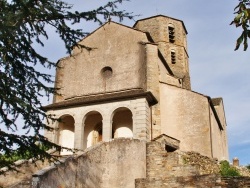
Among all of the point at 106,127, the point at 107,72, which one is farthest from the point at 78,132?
the point at 107,72

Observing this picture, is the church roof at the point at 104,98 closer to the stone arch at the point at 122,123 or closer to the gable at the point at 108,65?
the gable at the point at 108,65

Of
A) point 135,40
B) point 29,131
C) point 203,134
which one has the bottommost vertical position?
point 29,131

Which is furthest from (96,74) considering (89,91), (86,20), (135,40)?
(86,20)

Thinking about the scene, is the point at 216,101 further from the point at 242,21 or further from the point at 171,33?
the point at 242,21

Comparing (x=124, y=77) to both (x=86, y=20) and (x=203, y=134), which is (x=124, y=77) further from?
(x=86, y=20)

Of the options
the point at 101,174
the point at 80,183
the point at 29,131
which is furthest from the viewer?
the point at 101,174

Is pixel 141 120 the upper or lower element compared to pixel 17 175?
upper

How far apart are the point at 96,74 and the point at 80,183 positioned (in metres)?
9.61

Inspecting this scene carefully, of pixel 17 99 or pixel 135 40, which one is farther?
pixel 135 40

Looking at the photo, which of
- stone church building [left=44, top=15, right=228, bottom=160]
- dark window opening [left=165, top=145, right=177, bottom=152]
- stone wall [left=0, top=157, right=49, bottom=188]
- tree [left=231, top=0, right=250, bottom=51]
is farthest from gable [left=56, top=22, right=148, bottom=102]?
tree [left=231, top=0, right=250, bottom=51]

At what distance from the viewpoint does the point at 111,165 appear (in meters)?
15.9

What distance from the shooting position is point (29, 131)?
919 cm

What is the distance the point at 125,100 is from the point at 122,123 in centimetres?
200

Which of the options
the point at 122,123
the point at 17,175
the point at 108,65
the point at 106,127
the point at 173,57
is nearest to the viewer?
the point at 17,175
